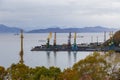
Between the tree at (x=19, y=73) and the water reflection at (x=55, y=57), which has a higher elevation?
the tree at (x=19, y=73)

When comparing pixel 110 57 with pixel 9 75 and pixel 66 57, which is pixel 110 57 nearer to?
pixel 9 75

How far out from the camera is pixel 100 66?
22078mm

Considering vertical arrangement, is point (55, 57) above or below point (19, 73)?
below

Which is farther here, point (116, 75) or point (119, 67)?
point (119, 67)

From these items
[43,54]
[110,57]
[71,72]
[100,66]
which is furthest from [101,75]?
[43,54]

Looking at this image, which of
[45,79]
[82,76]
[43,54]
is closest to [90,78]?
[82,76]

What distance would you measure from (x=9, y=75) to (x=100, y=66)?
572cm

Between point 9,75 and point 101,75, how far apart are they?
5694 mm

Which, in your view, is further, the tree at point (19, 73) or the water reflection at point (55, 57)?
the water reflection at point (55, 57)

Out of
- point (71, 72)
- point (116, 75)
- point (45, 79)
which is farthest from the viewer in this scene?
point (116, 75)

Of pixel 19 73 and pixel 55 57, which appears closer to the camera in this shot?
pixel 19 73

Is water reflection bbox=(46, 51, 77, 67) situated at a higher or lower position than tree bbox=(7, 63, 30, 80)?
lower

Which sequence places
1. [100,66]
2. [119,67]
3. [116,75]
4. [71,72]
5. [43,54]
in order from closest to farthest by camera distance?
[71,72] → [100,66] → [116,75] → [119,67] → [43,54]

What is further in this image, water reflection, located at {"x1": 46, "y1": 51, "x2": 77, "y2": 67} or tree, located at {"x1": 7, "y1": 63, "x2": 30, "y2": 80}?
→ water reflection, located at {"x1": 46, "y1": 51, "x2": 77, "y2": 67}
